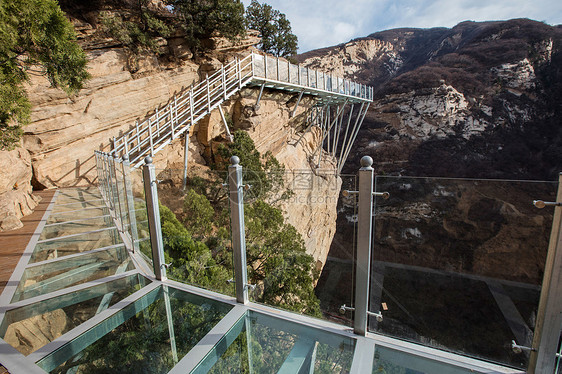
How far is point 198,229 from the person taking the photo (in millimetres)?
2678

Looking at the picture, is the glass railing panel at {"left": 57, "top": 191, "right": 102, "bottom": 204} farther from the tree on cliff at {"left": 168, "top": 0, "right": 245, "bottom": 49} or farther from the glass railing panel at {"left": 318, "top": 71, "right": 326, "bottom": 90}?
the glass railing panel at {"left": 318, "top": 71, "right": 326, "bottom": 90}

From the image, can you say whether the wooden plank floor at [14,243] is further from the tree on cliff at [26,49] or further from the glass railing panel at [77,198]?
the tree on cliff at [26,49]

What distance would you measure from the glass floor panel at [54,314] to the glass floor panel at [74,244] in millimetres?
1062

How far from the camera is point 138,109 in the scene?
1035 centimetres

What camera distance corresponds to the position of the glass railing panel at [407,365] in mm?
1637

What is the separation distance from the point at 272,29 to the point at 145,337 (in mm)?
19650

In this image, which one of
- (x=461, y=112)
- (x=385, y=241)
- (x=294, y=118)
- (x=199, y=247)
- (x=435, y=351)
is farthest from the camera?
(x=461, y=112)

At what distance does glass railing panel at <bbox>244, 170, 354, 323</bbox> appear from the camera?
7.05ft

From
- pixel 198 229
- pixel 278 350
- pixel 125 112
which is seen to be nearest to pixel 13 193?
pixel 198 229

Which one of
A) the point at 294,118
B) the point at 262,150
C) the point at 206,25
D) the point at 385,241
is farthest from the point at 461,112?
the point at 385,241

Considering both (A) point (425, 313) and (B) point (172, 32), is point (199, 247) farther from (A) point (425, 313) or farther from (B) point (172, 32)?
(B) point (172, 32)

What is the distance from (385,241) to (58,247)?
3.74 metres

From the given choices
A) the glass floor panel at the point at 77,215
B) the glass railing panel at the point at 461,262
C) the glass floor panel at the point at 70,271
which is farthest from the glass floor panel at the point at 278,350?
the glass floor panel at the point at 77,215

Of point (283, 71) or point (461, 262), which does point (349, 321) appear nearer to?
point (461, 262)
